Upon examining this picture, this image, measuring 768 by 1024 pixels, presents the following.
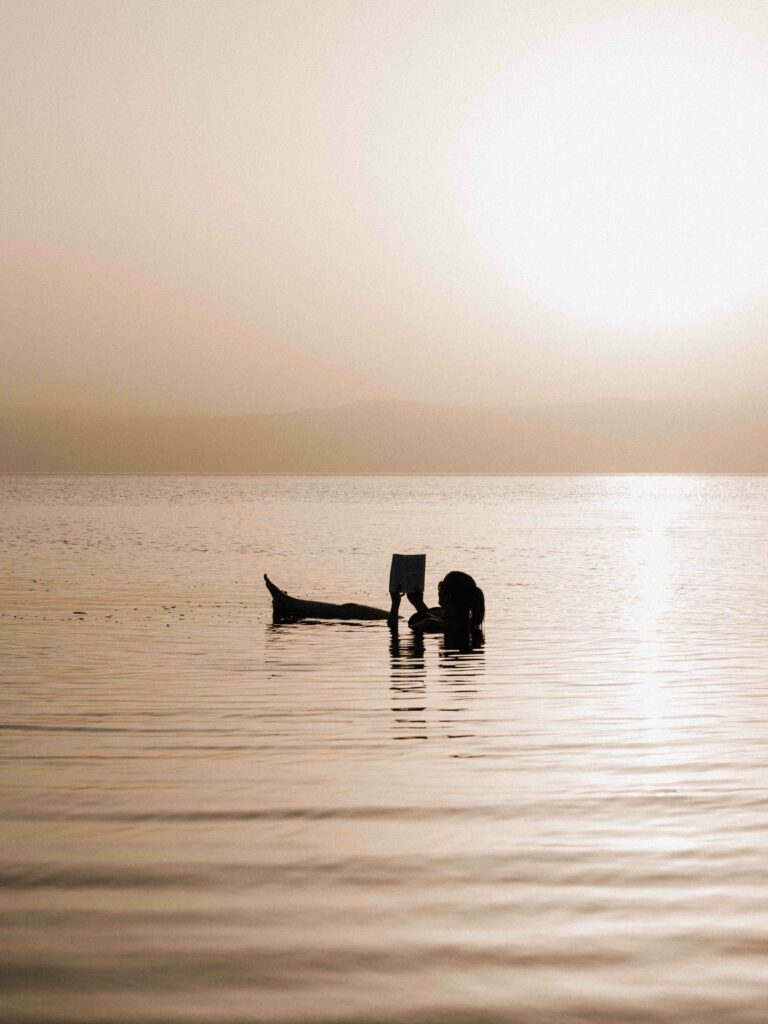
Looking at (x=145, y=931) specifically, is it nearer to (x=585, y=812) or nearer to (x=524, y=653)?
(x=585, y=812)

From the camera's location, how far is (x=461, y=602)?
21766 mm

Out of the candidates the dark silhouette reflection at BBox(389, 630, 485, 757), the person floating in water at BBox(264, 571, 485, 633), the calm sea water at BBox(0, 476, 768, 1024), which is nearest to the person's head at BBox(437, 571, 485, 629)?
the person floating in water at BBox(264, 571, 485, 633)

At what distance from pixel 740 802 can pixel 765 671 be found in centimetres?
874

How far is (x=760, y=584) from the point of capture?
35.7 m

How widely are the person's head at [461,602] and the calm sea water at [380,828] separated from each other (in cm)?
65

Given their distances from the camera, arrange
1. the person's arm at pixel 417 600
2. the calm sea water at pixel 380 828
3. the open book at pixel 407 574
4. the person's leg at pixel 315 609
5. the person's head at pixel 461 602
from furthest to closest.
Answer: the person's leg at pixel 315 609, the open book at pixel 407 574, the person's arm at pixel 417 600, the person's head at pixel 461 602, the calm sea water at pixel 380 828

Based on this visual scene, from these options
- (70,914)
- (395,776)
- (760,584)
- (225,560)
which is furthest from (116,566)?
(70,914)

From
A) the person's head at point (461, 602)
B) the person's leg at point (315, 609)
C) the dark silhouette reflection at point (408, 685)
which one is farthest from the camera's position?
the person's leg at point (315, 609)

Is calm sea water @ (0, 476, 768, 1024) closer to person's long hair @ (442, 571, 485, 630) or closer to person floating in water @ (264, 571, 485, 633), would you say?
person floating in water @ (264, 571, 485, 633)

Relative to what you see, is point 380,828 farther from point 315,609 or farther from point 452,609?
point 315,609

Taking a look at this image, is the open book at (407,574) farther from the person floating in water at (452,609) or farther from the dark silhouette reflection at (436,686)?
the dark silhouette reflection at (436,686)

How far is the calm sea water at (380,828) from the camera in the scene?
601 cm

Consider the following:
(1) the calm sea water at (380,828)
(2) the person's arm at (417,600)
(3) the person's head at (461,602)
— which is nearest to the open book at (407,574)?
(2) the person's arm at (417,600)

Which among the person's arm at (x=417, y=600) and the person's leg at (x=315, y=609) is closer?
the person's arm at (x=417, y=600)
